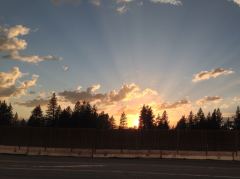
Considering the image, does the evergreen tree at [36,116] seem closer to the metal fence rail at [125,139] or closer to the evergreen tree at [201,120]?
the evergreen tree at [201,120]

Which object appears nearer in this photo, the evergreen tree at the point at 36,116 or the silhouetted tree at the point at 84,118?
the silhouetted tree at the point at 84,118

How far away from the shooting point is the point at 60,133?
42.6 metres

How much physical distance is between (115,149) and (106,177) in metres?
24.4

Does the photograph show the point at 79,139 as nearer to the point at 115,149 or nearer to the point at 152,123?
A: the point at 115,149

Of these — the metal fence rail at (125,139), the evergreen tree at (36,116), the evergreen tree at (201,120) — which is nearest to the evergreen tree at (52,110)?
the evergreen tree at (36,116)

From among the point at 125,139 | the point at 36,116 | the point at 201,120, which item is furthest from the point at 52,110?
the point at 125,139

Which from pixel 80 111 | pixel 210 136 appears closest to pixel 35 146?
pixel 210 136

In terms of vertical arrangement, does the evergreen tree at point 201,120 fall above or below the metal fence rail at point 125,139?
above

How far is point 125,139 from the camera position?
41.0m

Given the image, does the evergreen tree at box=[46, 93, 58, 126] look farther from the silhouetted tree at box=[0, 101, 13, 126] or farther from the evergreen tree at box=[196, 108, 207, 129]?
the evergreen tree at box=[196, 108, 207, 129]

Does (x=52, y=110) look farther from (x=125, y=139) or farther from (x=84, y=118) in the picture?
(x=125, y=139)

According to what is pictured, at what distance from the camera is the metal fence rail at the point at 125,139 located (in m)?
39.4

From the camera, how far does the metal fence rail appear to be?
39406 mm

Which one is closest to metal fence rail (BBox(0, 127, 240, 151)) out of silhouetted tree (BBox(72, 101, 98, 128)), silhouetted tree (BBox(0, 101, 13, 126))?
silhouetted tree (BBox(72, 101, 98, 128))
